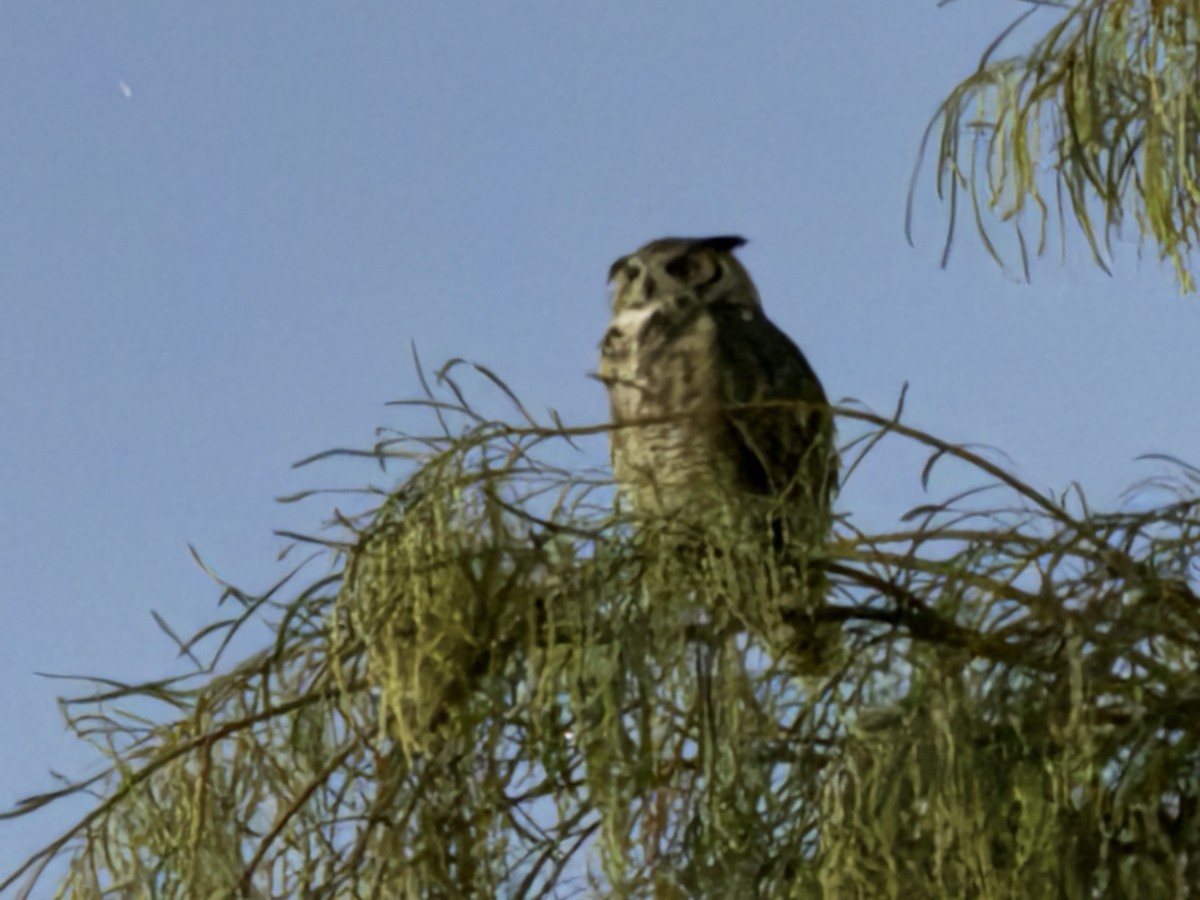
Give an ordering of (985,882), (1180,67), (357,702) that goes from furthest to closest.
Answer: (1180,67) < (357,702) < (985,882)

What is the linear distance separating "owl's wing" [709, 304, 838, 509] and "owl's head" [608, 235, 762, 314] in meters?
0.05

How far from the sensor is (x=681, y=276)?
104 inches

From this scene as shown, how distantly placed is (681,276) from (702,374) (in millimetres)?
282

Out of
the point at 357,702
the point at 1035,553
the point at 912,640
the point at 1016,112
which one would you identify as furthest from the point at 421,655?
the point at 1016,112

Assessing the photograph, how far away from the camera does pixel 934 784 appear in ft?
4.39

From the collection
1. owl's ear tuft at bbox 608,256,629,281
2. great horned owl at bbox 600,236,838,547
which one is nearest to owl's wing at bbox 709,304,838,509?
great horned owl at bbox 600,236,838,547

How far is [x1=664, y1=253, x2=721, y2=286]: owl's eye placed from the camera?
104 inches

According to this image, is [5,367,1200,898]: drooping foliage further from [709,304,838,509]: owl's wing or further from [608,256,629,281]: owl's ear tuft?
[608,256,629,281]: owl's ear tuft

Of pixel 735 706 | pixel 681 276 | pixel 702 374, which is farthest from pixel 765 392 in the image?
pixel 735 706

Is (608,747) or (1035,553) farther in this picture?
(1035,553)

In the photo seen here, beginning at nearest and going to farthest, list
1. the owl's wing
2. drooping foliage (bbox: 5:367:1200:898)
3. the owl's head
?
drooping foliage (bbox: 5:367:1200:898) → the owl's wing → the owl's head

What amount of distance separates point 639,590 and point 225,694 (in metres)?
0.40

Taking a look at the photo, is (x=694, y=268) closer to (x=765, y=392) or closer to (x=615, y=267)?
(x=615, y=267)

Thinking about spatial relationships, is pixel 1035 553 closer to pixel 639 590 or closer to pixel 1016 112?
pixel 639 590
